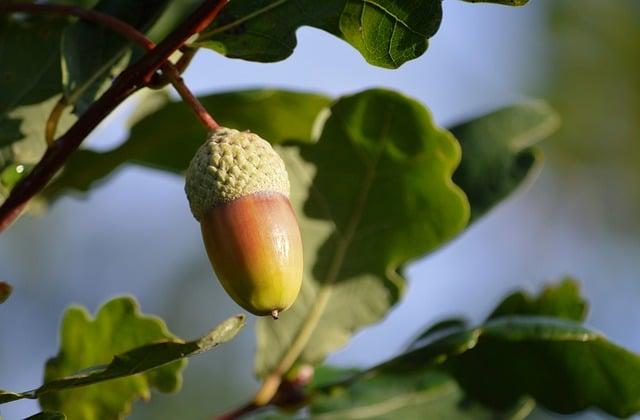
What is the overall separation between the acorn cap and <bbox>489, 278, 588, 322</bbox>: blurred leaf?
558 millimetres

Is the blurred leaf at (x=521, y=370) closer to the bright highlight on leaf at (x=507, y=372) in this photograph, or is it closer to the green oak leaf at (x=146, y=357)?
the bright highlight on leaf at (x=507, y=372)

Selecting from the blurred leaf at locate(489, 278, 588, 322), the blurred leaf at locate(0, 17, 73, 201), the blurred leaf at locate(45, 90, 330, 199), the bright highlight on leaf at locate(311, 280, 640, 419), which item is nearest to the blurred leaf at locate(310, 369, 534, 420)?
the bright highlight on leaf at locate(311, 280, 640, 419)

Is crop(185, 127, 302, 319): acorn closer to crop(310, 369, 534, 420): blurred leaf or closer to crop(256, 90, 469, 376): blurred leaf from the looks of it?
crop(256, 90, 469, 376): blurred leaf

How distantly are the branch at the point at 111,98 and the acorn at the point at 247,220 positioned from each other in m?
0.09

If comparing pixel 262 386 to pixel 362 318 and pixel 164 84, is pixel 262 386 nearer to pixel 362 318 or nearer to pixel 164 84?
pixel 362 318

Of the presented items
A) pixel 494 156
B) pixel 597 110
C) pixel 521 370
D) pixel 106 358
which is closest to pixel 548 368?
pixel 521 370

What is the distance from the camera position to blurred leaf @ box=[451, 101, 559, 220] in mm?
1675

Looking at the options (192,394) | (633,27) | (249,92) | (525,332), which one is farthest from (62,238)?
(525,332)

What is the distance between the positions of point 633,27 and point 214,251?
16.9 feet

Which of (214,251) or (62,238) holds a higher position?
(214,251)

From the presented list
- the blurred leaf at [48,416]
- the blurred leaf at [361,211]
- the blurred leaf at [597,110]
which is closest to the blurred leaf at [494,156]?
the blurred leaf at [361,211]

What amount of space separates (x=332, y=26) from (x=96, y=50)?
303 millimetres

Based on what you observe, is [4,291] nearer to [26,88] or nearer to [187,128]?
[26,88]

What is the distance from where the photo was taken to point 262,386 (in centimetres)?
165
